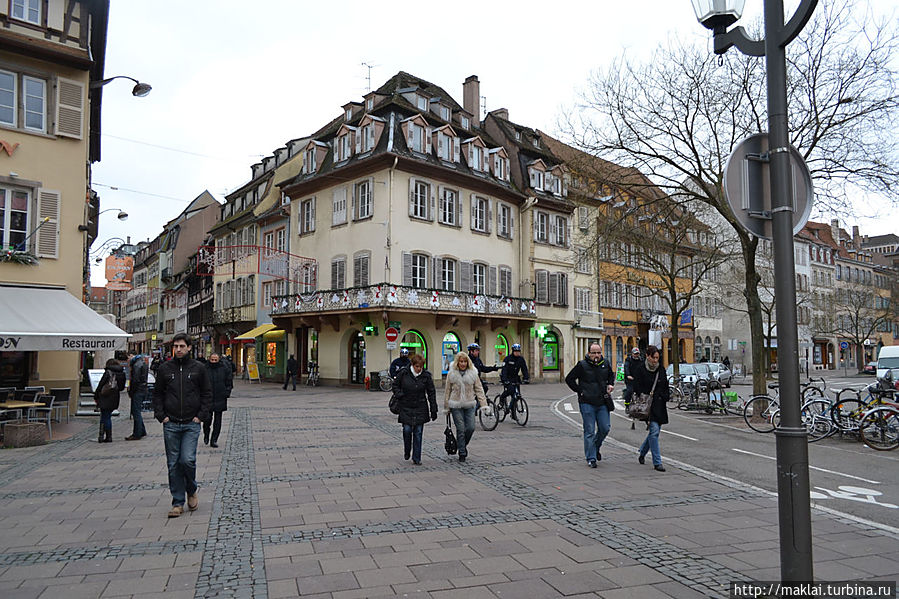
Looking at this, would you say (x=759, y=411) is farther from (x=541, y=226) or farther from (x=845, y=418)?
(x=541, y=226)

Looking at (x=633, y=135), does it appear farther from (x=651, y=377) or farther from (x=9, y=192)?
(x=9, y=192)

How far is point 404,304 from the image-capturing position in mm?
29328

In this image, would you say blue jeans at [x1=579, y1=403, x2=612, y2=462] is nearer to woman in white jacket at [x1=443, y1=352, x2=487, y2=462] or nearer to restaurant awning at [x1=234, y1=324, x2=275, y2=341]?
woman in white jacket at [x1=443, y1=352, x2=487, y2=462]

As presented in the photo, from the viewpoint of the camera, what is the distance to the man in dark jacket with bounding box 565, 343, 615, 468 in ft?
31.8

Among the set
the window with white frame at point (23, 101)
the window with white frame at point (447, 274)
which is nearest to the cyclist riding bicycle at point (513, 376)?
the window with white frame at point (23, 101)

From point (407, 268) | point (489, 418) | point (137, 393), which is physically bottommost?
point (489, 418)

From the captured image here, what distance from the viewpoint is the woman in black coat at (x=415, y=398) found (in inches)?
384

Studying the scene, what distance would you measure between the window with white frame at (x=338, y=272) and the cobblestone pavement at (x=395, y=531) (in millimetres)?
21912

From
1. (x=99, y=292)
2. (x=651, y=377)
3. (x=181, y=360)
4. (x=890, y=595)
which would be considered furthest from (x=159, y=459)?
(x=99, y=292)

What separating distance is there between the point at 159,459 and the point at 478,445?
17.5 feet

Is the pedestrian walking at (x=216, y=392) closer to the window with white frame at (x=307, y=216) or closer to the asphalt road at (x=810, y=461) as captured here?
the asphalt road at (x=810, y=461)

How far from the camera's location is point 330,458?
10.4m

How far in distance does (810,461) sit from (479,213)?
25626mm

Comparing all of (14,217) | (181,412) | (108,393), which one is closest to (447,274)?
(14,217)
